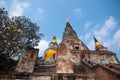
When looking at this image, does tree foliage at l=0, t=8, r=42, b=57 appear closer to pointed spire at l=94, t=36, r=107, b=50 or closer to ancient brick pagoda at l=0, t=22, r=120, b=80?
ancient brick pagoda at l=0, t=22, r=120, b=80

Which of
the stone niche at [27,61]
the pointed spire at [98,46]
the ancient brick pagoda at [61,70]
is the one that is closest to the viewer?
the ancient brick pagoda at [61,70]

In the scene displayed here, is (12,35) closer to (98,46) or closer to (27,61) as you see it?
(27,61)

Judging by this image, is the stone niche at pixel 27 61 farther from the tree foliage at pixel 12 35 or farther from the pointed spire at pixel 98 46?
the pointed spire at pixel 98 46

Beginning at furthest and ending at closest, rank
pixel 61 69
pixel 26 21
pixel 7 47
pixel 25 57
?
1. pixel 26 21
2. pixel 7 47
3. pixel 25 57
4. pixel 61 69

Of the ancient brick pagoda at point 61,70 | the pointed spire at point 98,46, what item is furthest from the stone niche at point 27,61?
the pointed spire at point 98,46

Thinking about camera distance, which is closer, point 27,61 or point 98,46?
point 27,61

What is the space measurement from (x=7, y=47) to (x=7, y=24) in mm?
2876

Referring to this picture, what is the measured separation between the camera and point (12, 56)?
13.4m

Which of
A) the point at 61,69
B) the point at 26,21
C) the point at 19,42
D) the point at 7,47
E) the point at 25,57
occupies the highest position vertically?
the point at 26,21

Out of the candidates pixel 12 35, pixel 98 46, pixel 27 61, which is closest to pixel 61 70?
pixel 27 61

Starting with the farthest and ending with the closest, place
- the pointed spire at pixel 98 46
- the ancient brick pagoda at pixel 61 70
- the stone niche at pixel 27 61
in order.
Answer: the pointed spire at pixel 98 46 → the stone niche at pixel 27 61 → the ancient brick pagoda at pixel 61 70

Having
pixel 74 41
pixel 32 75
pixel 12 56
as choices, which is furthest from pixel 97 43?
pixel 32 75

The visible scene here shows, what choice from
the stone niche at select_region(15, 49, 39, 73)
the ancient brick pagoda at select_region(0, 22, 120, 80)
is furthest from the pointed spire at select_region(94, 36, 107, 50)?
the stone niche at select_region(15, 49, 39, 73)

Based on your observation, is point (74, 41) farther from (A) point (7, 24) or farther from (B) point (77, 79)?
(B) point (77, 79)
